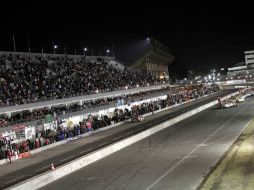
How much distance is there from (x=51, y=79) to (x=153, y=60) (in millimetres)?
53164

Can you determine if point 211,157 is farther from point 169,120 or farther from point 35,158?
point 169,120

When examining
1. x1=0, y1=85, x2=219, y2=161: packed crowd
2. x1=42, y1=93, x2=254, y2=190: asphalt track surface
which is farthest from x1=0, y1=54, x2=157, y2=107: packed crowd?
x1=42, y1=93, x2=254, y2=190: asphalt track surface

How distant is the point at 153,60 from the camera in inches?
4026

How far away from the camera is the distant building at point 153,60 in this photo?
94625mm

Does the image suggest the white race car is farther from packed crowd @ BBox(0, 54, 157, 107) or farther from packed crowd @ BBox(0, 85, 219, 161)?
packed crowd @ BBox(0, 54, 157, 107)

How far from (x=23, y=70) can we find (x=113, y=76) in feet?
67.8

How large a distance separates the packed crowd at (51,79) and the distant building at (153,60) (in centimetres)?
2358

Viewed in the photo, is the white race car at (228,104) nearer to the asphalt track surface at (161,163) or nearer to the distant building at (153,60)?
the asphalt track surface at (161,163)

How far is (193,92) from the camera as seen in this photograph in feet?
264

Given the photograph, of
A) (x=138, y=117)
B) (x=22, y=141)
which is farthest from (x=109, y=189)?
(x=138, y=117)

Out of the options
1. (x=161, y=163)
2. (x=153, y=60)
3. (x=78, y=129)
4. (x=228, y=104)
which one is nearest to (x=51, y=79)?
(x=78, y=129)

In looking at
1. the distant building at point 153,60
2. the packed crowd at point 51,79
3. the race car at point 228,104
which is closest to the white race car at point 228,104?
the race car at point 228,104

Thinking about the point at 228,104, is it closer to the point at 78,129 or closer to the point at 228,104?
the point at 228,104

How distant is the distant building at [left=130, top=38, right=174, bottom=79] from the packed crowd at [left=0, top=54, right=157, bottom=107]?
77.4 feet
